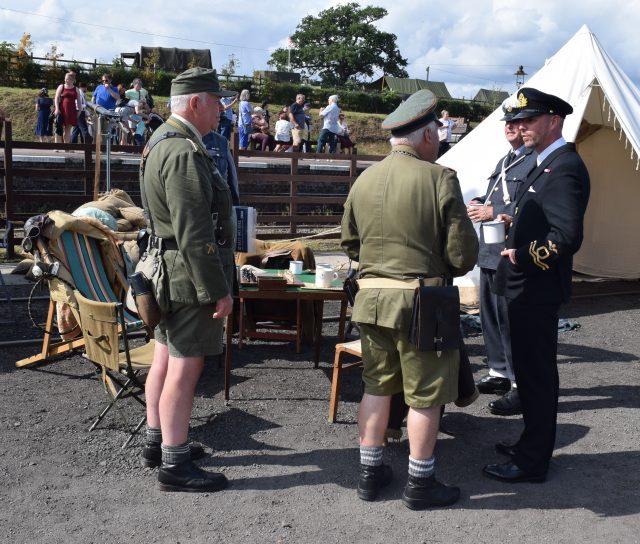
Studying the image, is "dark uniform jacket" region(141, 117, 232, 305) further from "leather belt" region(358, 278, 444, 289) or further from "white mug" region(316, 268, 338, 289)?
"white mug" region(316, 268, 338, 289)

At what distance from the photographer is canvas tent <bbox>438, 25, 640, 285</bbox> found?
802cm

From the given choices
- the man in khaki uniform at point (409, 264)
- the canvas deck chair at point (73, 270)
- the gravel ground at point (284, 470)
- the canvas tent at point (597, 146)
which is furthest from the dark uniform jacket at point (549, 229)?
the canvas tent at point (597, 146)

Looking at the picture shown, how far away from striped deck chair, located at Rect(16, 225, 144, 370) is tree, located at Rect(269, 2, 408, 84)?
79.8 meters

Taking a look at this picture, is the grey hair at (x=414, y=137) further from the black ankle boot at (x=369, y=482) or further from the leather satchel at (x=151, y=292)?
the black ankle boot at (x=369, y=482)

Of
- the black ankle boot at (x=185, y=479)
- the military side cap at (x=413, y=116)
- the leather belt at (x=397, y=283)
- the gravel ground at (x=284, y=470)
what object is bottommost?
the gravel ground at (x=284, y=470)

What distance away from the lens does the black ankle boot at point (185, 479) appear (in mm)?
3631

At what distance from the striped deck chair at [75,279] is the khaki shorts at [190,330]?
1666 mm

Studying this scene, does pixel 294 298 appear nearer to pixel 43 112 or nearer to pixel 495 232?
pixel 495 232

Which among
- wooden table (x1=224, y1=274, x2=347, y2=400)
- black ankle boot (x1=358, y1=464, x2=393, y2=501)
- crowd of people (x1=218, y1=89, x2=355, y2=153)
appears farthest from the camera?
crowd of people (x1=218, y1=89, x2=355, y2=153)

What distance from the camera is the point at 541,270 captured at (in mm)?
3828

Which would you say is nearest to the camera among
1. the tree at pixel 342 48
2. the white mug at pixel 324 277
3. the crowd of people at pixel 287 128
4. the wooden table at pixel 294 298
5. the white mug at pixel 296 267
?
the wooden table at pixel 294 298

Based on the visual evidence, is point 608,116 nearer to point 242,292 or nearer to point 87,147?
point 242,292

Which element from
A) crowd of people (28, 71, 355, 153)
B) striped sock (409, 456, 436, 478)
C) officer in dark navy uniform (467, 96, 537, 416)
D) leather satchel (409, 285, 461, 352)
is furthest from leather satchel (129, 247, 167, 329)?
crowd of people (28, 71, 355, 153)

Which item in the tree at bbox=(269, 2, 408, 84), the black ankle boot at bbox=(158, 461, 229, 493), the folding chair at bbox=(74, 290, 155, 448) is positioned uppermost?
the tree at bbox=(269, 2, 408, 84)
